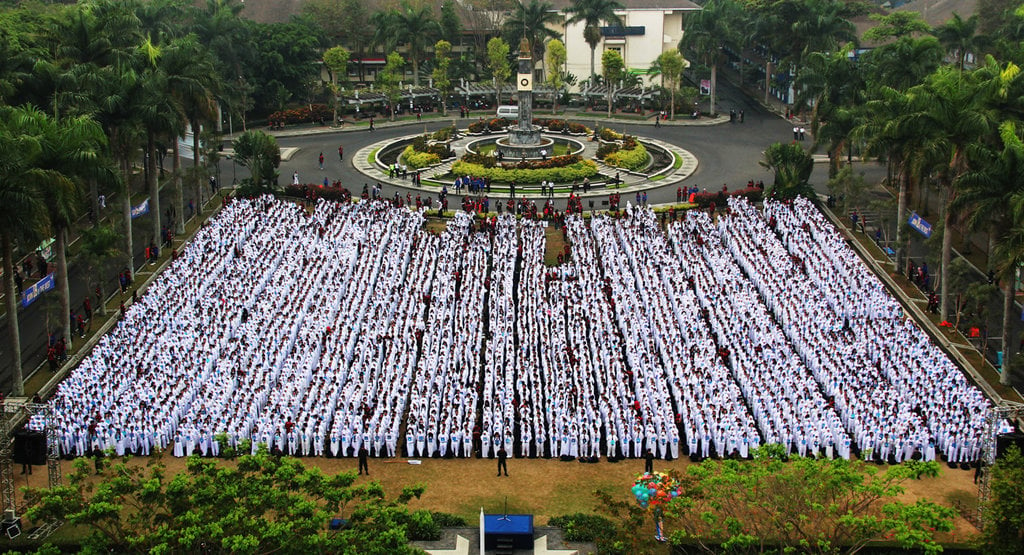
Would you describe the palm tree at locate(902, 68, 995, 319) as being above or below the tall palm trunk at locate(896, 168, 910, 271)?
above

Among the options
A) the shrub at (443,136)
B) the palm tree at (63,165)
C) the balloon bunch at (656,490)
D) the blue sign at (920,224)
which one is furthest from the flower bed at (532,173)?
the balloon bunch at (656,490)

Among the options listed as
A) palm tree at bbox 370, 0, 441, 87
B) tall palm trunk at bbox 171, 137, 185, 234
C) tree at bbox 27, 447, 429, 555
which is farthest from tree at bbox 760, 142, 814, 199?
palm tree at bbox 370, 0, 441, 87

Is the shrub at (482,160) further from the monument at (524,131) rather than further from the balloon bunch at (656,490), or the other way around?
the balloon bunch at (656,490)

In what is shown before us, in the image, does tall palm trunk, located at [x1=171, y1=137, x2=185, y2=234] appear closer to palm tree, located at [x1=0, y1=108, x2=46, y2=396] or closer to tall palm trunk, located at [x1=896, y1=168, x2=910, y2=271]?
palm tree, located at [x1=0, y1=108, x2=46, y2=396]

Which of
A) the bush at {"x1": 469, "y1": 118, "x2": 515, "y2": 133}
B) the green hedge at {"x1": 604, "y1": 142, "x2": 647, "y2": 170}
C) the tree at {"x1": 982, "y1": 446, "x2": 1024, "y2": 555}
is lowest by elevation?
the tree at {"x1": 982, "y1": 446, "x2": 1024, "y2": 555}

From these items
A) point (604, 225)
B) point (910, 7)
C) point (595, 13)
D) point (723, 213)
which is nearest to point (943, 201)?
point (723, 213)
